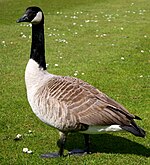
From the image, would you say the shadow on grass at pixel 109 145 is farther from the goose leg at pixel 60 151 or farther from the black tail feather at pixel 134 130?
the black tail feather at pixel 134 130

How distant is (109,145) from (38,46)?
224 centimetres

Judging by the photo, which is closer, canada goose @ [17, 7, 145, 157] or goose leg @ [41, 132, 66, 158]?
canada goose @ [17, 7, 145, 157]

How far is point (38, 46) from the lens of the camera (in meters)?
6.65

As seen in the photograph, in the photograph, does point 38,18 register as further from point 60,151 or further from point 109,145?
point 109,145

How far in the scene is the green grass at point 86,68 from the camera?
267 inches

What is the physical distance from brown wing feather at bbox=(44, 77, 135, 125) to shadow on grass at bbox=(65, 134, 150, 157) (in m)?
1.06

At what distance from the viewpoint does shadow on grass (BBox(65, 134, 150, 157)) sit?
6.69 meters

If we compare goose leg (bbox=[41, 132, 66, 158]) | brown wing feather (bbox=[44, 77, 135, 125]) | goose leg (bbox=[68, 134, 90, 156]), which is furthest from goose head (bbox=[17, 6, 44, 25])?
goose leg (bbox=[68, 134, 90, 156])

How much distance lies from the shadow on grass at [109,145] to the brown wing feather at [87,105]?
1.06 m

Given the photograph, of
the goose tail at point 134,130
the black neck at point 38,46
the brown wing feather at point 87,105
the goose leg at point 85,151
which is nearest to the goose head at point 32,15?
the black neck at point 38,46

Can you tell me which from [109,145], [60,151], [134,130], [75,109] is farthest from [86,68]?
[134,130]

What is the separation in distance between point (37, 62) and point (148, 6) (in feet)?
73.9

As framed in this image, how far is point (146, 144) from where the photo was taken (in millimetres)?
6910

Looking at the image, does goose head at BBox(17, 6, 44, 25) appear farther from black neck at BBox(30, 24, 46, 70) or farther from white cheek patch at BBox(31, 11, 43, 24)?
black neck at BBox(30, 24, 46, 70)
